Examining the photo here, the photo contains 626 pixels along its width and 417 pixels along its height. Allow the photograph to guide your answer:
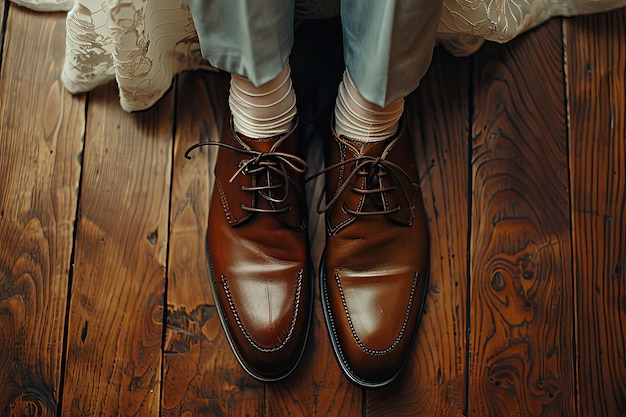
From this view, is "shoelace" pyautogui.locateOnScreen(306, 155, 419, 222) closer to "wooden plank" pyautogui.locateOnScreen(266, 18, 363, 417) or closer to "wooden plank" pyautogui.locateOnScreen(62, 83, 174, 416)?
"wooden plank" pyautogui.locateOnScreen(266, 18, 363, 417)

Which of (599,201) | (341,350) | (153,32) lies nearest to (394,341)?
(341,350)

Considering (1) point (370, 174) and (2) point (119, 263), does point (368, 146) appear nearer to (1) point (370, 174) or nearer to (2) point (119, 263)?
(1) point (370, 174)

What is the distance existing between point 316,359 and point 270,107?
35 cm

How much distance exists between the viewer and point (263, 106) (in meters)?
0.81

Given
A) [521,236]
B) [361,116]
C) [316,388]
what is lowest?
[316,388]

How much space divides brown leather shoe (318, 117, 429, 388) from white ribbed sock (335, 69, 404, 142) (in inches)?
0.4

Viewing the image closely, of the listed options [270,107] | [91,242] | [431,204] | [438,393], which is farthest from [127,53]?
[438,393]

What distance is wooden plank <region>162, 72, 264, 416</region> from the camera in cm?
90

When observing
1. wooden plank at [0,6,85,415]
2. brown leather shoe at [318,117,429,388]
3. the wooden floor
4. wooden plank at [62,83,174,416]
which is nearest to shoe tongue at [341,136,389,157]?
brown leather shoe at [318,117,429,388]

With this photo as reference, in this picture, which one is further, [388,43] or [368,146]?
[368,146]

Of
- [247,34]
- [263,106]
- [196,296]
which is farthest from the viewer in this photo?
[196,296]

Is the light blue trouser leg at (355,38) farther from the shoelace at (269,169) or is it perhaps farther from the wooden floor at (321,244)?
the wooden floor at (321,244)

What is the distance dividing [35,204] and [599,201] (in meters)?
0.82

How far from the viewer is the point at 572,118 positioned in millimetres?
1016
